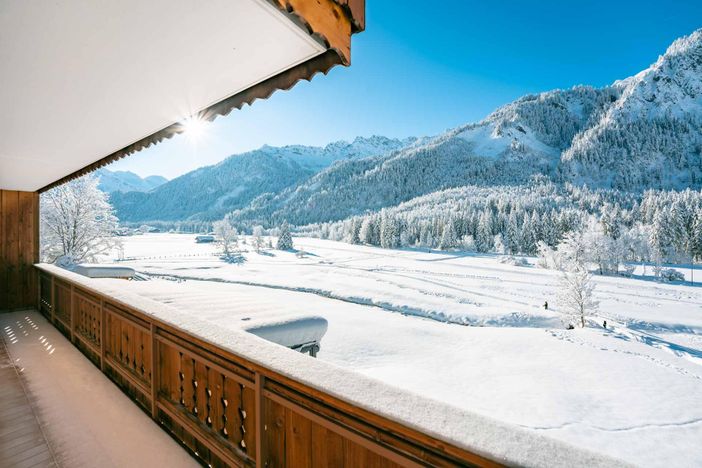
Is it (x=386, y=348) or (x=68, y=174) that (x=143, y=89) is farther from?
(x=386, y=348)

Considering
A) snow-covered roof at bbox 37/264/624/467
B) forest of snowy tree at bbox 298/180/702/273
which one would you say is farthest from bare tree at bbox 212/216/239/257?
snow-covered roof at bbox 37/264/624/467

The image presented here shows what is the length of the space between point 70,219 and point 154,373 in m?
21.9

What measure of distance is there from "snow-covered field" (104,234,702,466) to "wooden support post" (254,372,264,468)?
41.2 inches

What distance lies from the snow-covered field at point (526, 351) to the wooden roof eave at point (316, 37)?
6.26ft

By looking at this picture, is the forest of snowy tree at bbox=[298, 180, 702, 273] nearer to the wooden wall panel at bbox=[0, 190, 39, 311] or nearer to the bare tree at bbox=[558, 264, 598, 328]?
the bare tree at bbox=[558, 264, 598, 328]

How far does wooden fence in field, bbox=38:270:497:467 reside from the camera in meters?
1.23

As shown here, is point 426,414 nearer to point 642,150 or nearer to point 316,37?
point 316,37

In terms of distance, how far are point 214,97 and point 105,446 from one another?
10.8ft

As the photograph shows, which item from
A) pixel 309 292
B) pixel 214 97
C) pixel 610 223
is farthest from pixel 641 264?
pixel 214 97

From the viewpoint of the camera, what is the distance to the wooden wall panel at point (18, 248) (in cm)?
760

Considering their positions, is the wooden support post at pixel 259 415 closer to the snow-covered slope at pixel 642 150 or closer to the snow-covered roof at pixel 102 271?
the snow-covered roof at pixel 102 271

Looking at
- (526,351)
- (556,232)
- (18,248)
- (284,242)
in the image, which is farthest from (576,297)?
(284,242)

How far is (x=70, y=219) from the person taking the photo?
760 inches

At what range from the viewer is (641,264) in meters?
57.5
